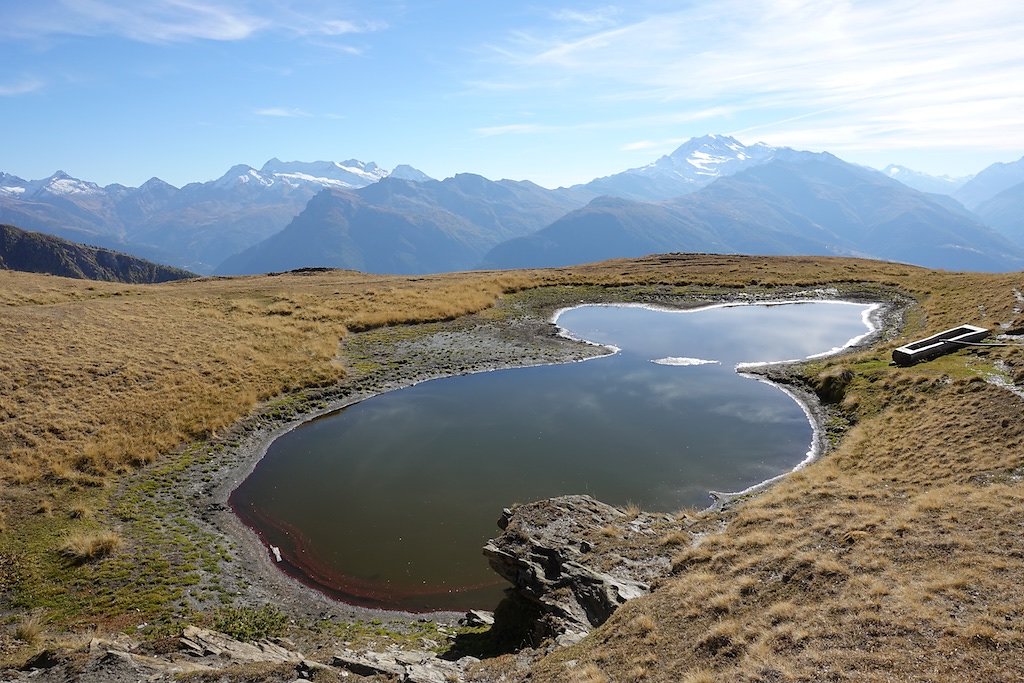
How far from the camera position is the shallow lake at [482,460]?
24.6m

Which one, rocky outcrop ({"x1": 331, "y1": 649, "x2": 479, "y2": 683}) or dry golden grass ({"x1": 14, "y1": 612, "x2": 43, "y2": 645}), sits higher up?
rocky outcrop ({"x1": 331, "y1": 649, "x2": 479, "y2": 683})

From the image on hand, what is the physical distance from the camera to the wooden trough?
38.8 m

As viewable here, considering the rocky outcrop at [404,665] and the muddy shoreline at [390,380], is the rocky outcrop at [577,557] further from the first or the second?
the muddy shoreline at [390,380]

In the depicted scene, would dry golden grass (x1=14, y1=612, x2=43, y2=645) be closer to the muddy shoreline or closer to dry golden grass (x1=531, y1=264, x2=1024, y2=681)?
the muddy shoreline

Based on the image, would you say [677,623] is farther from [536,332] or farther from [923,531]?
[536,332]

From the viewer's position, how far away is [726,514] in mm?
23344

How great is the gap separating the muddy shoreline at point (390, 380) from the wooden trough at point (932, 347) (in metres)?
6.41

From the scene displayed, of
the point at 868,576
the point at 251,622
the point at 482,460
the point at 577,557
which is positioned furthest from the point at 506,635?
the point at 482,460

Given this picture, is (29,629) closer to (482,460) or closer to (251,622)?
(251,622)

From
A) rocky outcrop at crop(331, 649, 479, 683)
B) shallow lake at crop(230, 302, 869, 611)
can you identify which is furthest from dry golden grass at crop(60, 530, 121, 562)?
rocky outcrop at crop(331, 649, 479, 683)

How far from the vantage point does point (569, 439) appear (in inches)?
1385

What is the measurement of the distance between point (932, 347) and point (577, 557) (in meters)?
33.1

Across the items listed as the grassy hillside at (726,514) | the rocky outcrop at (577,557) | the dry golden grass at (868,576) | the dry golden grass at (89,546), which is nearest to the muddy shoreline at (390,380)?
the grassy hillside at (726,514)

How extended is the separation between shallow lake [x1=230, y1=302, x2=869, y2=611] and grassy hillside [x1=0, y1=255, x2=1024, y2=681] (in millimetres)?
4284
